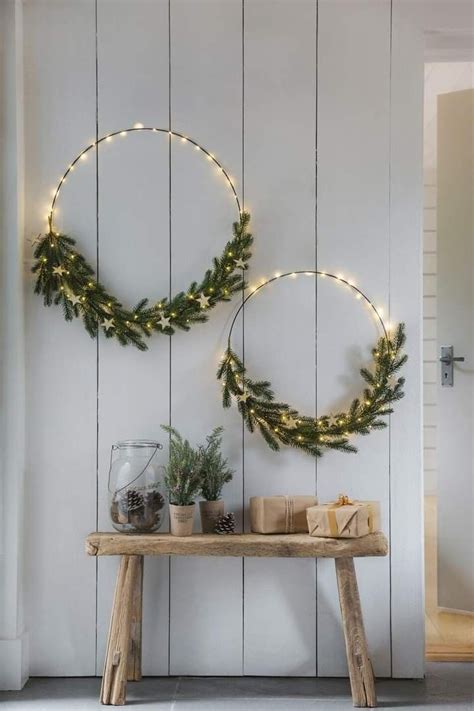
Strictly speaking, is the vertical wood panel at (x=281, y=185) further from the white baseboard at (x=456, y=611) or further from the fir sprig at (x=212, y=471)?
the white baseboard at (x=456, y=611)

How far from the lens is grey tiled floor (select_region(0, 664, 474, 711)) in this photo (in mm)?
2527

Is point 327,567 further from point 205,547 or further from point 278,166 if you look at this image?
point 278,166

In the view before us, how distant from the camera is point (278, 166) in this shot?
282 centimetres

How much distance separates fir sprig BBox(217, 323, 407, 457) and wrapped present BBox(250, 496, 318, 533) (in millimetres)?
208

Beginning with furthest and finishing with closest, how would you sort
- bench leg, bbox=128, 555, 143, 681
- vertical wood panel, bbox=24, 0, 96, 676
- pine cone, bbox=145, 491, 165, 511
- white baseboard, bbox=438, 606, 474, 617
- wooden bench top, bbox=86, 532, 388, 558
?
white baseboard, bbox=438, 606, 474, 617, vertical wood panel, bbox=24, 0, 96, 676, bench leg, bbox=128, 555, 143, 681, pine cone, bbox=145, 491, 165, 511, wooden bench top, bbox=86, 532, 388, 558

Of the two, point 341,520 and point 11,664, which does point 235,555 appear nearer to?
point 341,520

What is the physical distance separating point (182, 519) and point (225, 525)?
0.46 feet

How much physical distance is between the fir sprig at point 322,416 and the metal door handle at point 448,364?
2.58ft

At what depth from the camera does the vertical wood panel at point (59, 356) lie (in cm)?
279

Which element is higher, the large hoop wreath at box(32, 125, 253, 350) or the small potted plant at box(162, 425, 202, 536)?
the large hoop wreath at box(32, 125, 253, 350)

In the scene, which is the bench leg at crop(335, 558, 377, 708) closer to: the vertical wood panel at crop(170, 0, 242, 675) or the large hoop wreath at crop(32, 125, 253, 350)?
the vertical wood panel at crop(170, 0, 242, 675)

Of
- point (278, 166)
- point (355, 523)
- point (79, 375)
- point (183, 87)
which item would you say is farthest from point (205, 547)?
point (183, 87)

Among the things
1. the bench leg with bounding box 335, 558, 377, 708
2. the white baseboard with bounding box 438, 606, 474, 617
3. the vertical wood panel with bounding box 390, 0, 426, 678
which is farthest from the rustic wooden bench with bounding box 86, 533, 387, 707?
the white baseboard with bounding box 438, 606, 474, 617

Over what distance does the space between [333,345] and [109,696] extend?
132cm
